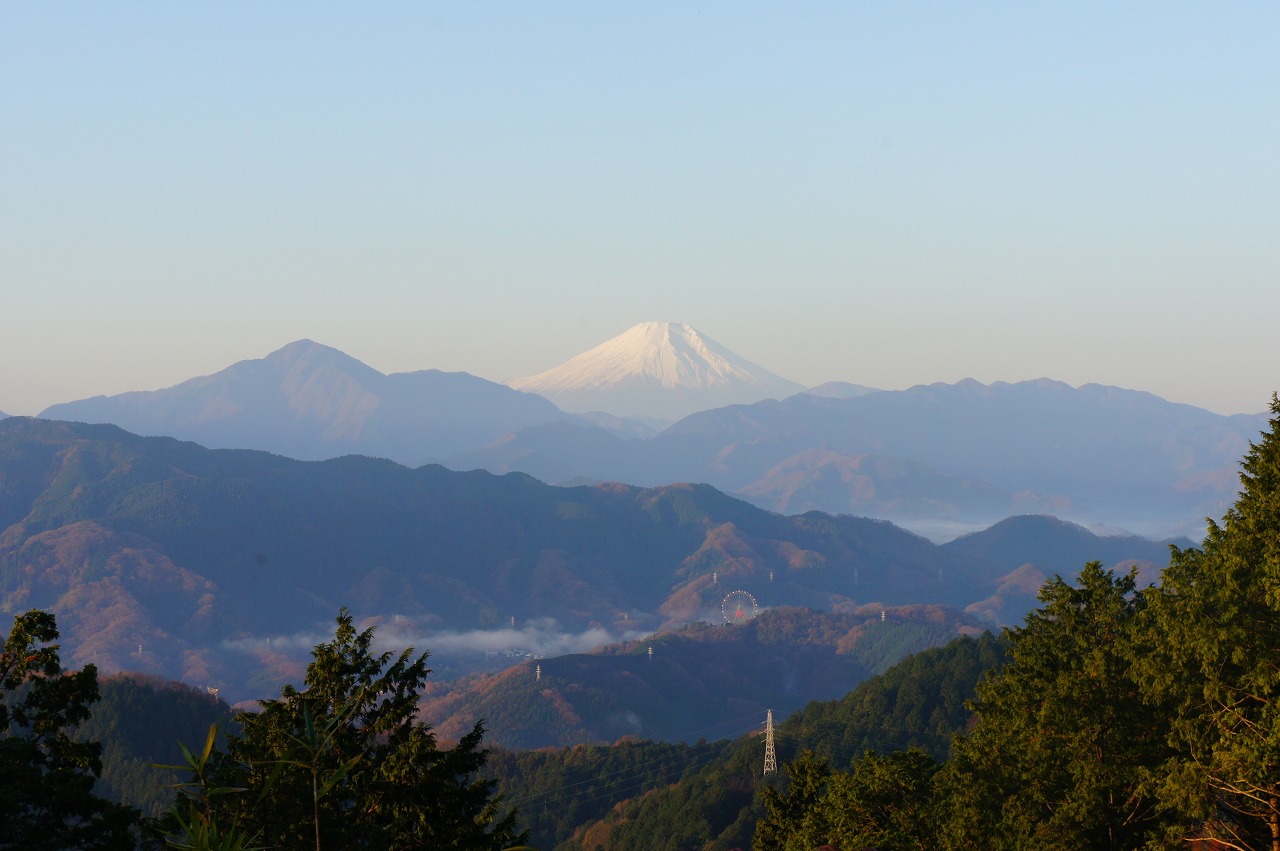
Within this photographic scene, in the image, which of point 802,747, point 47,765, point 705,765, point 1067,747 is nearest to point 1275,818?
point 1067,747

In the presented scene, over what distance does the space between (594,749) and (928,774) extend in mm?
152929

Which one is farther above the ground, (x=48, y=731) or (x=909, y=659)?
(x=48, y=731)

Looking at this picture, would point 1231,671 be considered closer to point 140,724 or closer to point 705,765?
point 705,765

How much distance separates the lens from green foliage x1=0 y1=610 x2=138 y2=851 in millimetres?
25219

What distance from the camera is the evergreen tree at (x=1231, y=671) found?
82.3 ft

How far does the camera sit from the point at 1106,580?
37.0 metres

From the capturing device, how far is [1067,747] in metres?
32.0

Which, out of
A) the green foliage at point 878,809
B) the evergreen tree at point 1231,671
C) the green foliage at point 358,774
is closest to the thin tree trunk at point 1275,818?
the evergreen tree at point 1231,671

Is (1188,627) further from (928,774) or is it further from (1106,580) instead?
(928,774)

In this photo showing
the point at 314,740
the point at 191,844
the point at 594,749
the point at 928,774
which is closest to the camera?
the point at 191,844

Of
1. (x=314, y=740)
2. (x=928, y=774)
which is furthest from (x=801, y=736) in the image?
(x=314, y=740)

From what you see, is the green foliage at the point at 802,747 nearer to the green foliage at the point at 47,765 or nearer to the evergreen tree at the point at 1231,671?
the evergreen tree at the point at 1231,671

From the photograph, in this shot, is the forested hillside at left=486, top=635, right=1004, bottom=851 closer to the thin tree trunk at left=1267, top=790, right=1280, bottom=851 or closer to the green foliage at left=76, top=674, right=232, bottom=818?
the green foliage at left=76, top=674, right=232, bottom=818

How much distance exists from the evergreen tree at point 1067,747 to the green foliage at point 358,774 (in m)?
12.3
